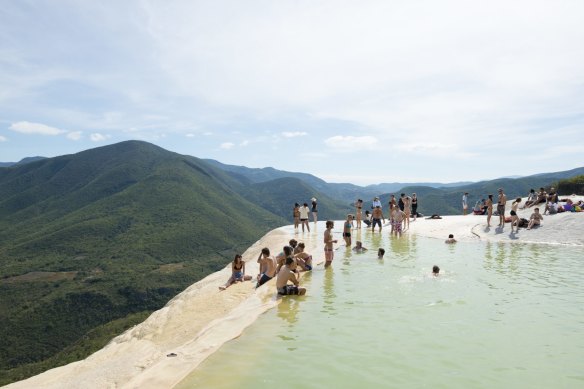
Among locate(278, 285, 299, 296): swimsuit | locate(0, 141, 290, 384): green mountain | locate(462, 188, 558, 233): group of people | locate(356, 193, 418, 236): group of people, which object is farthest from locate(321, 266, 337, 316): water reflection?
locate(0, 141, 290, 384): green mountain

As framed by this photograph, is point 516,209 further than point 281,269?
Yes

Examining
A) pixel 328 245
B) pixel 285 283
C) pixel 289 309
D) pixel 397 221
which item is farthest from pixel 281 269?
pixel 397 221

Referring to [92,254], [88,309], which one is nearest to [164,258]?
[92,254]

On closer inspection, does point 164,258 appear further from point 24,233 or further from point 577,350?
point 577,350

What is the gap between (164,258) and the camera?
16050cm

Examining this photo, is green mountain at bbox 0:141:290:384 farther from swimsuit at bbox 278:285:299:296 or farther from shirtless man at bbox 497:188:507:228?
shirtless man at bbox 497:188:507:228

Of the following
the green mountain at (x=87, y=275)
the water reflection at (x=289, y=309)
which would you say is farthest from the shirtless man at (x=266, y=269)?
the green mountain at (x=87, y=275)

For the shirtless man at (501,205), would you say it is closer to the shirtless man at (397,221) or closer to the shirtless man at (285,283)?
the shirtless man at (397,221)

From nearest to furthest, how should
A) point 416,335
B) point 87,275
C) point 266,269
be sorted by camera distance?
1. point 416,335
2. point 266,269
3. point 87,275

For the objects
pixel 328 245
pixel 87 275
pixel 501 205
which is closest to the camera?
pixel 328 245

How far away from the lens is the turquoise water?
7.97 meters

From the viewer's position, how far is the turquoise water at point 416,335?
7.97m

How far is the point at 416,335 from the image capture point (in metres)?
10.2

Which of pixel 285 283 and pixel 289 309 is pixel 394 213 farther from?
pixel 289 309
